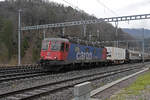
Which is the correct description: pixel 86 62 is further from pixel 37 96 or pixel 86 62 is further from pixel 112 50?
pixel 37 96

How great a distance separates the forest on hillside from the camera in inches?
2196

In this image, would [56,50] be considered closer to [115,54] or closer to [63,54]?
[63,54]

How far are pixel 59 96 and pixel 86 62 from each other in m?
17.0

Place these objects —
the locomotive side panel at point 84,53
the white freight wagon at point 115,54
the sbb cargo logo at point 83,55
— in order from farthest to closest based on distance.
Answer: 1. the white freight wagon at point 115,54
2. the sbb cargo logo at point 83,55
3. the locomotive side panel at point 84,53

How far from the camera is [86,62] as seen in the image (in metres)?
26.9

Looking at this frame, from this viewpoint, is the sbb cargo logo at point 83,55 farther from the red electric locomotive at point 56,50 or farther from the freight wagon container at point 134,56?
the freight wagon container at point 134,56

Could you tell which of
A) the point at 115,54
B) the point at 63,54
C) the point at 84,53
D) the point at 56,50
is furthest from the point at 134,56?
the point at 56,50

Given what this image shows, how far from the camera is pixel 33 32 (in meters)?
79.4

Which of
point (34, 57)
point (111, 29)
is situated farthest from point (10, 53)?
point (111, 29)

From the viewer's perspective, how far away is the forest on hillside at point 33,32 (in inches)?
2196

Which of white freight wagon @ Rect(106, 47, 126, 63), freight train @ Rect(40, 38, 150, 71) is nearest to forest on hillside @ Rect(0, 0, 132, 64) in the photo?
white freight wagon @ Rect(106, 47, 126, 63)

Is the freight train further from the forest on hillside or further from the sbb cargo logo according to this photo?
the forest on hillside

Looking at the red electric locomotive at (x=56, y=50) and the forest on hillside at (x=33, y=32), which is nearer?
the red electric locomotive at (x=56, y=50)

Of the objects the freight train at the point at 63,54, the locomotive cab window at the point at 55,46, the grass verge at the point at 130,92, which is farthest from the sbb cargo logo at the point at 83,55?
the grass verge at the point at 130,92
